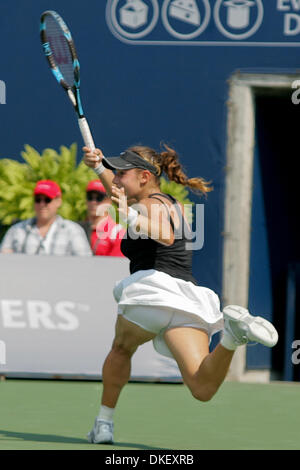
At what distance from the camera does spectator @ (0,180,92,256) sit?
9.45 meters

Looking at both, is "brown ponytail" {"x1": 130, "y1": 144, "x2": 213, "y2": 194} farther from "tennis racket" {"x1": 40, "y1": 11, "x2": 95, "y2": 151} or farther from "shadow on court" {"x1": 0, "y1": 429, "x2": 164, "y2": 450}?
"shadow on court" {"x1": 0, "y1": 429, "x2": 164, "y2": 450}

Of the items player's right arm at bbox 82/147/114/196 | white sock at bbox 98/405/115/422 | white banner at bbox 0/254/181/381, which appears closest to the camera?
white sock at bbox 98/405/115/422

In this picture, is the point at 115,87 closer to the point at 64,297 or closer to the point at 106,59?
the point at 106,59

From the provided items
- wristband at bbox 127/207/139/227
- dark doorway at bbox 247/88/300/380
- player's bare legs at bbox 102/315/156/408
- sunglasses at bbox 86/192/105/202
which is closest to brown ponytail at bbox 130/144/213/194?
wristband at bbox 127/207/139/227

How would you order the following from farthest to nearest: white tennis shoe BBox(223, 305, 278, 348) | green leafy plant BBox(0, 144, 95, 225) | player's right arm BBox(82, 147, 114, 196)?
green leafy plant BBox(0, 144, 95, 225)
player's right arm BBox(82, 147, 114, 196)
white tennis shoe BBox(223, 305, 278, 348)

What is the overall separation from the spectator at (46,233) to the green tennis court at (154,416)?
45.1 inches

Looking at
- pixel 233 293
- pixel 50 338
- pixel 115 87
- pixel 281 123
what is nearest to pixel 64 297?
pixel 50 338

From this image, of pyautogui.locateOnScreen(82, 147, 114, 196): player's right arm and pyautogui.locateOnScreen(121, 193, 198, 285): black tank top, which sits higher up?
pyautogui.locateOnScreen(82, 147, 114, 196): player's right arm

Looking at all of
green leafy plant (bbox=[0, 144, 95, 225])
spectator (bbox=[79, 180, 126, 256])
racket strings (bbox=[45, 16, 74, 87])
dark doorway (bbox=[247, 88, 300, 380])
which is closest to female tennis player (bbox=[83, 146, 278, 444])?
racket strings (bbox=[45, 16, 74, 87])

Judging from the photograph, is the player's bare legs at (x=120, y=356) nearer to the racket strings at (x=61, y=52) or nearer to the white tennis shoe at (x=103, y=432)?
the white tennis shoe at (x=103, y=432)

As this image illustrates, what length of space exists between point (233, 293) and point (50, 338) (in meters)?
1.94

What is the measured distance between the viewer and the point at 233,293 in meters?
10.2

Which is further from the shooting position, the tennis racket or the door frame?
the door frame

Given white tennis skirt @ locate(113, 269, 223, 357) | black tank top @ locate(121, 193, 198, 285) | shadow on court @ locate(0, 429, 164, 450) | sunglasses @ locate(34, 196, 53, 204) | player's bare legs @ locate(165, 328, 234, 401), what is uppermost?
sunglasses @ locate(34, 196, 53, 204)
